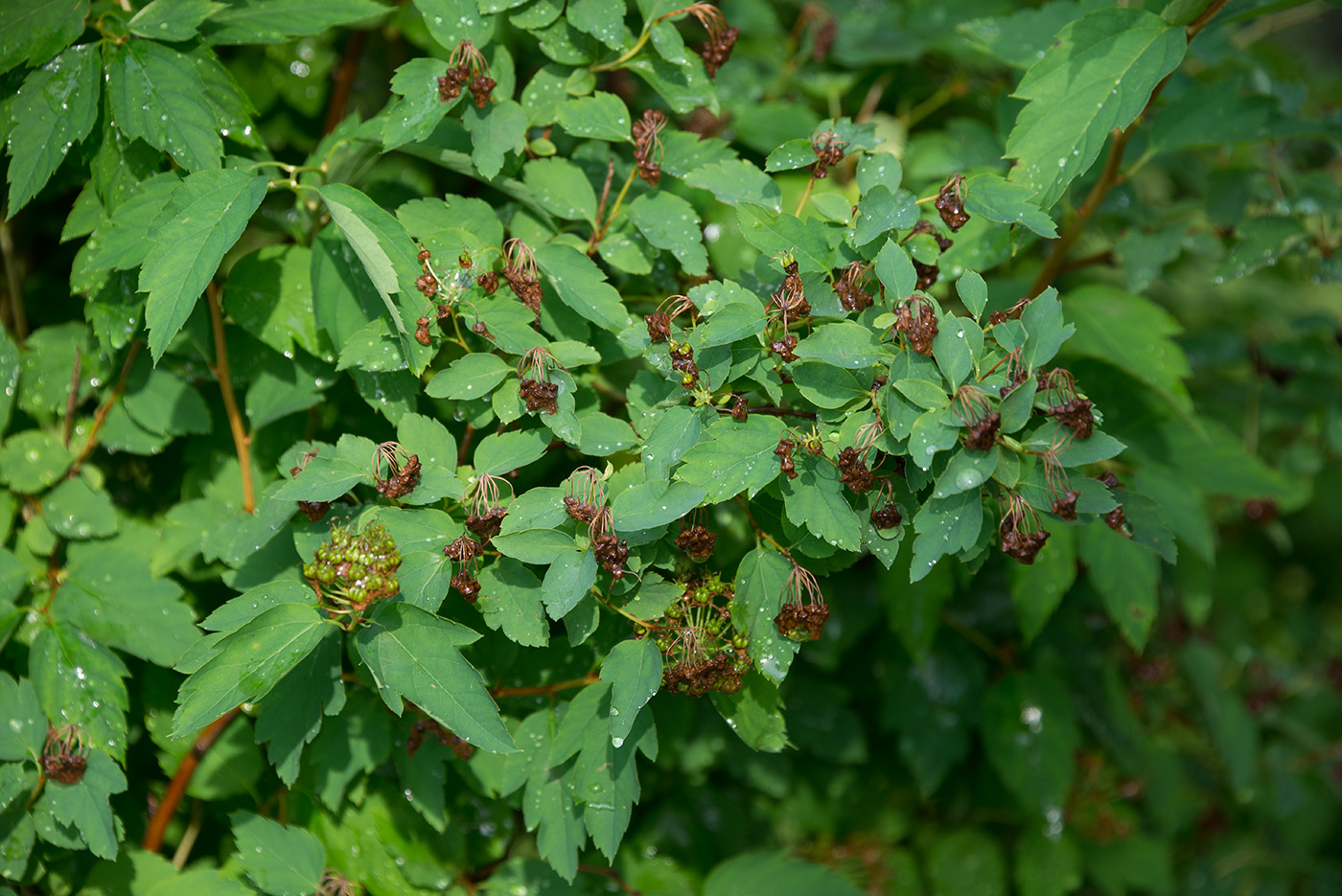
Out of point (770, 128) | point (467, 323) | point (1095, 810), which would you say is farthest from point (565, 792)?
point (1095, 810)

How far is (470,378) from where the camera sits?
118 cm

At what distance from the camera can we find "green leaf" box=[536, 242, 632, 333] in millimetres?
1246

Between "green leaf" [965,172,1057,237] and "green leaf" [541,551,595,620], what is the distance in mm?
679

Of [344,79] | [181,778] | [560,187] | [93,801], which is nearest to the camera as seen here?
[93,801]

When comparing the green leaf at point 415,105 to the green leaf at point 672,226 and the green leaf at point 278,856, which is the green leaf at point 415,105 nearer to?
the green leaf at point 672,226

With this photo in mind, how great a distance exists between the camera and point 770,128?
1.90 metres

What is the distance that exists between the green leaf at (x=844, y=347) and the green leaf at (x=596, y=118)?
0.48 metres

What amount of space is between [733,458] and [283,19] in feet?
3.34

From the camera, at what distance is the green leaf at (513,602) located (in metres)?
1.13

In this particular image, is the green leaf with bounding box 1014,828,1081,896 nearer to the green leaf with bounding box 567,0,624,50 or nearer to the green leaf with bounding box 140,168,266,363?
the green leaf with bounding box 567,0,624,50

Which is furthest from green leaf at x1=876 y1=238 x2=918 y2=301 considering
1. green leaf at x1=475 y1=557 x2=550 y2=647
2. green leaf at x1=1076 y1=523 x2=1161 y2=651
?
green leaf at x1=1076 y1=523 x2=1161 y2=651

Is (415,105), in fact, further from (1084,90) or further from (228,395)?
(1084,90)

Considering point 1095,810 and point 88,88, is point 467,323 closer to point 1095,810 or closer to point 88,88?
point 88,88

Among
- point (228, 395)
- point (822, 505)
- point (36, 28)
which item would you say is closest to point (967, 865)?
point (822, 505)
